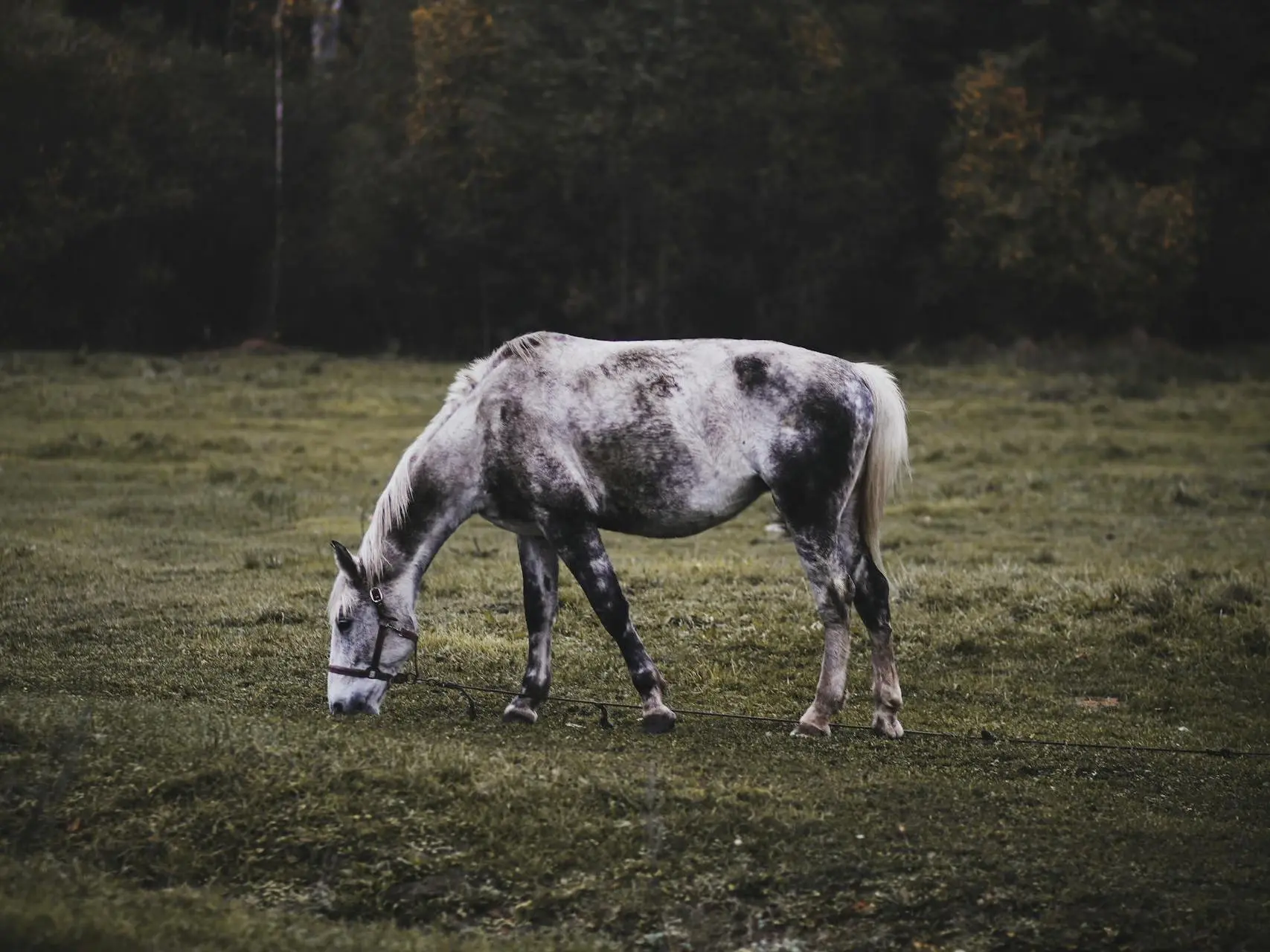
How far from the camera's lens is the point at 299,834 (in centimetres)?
647

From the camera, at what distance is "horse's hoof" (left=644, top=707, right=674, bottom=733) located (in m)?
8.27

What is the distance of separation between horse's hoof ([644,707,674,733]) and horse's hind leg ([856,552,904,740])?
1192 mm

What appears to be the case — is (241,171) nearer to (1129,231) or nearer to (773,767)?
(1129,231)

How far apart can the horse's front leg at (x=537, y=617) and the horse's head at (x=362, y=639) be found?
0.76 meters

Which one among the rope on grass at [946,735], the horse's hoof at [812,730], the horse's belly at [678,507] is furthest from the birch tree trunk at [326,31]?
the horse's hoof at [812,730]

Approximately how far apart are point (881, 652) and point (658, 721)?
1.34 metres

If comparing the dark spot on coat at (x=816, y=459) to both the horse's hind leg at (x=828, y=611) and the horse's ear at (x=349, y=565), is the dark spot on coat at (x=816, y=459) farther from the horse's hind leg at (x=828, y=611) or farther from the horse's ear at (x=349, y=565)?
the horse's ear at (x=349, y=565)

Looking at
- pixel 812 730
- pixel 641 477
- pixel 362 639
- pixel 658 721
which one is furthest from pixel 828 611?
pixel 362 639

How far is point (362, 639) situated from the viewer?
8.20 metres

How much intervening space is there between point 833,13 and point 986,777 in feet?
123

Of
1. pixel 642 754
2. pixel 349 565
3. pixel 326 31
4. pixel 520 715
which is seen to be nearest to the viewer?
pixel 642 754

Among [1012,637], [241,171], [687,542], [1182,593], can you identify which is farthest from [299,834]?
[241,171]

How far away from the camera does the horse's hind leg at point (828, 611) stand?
818cm

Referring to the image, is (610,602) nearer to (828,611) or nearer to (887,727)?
(828,611)
